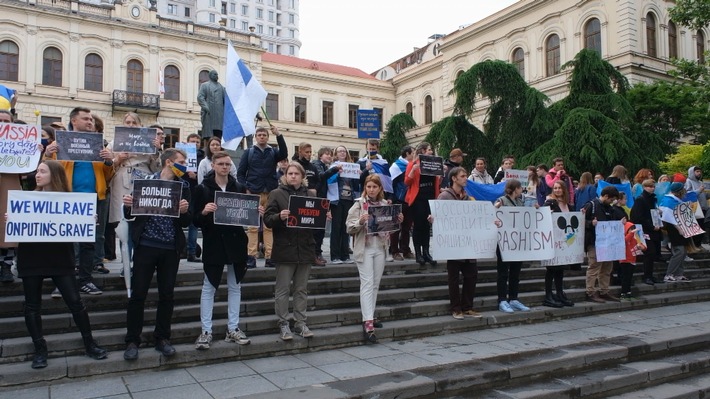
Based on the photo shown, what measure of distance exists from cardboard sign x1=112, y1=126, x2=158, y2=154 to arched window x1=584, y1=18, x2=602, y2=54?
118 feet

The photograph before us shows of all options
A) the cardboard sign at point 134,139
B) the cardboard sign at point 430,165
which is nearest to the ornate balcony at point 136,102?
the cardboard sign at point 430,165

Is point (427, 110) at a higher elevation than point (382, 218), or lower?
higher

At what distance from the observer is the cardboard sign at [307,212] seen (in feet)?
20.5

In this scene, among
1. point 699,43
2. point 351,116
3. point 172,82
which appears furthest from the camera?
point 351,116

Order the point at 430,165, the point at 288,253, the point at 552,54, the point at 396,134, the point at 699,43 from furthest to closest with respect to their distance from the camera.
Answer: the point at 396,134, the point at 552,54, the point at 699,43, the point at 430,165, the point at 288,253

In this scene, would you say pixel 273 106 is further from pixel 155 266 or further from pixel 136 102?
pixel 155 266

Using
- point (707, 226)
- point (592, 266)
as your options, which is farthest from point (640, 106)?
point (592, 266)

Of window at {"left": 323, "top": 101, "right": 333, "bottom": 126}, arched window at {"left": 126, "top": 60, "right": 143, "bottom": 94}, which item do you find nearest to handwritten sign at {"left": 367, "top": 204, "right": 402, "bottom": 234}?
arched window at {"left": 126, "top": 60, "right": 143, "bottom": 94}

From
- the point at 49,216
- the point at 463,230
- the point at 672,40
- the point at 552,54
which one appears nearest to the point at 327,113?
the point at 552,54

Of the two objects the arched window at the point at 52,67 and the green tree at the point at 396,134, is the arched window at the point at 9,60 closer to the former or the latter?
the arched window at the point at 52,67

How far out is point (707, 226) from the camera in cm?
1435

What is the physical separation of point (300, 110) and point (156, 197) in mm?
48964

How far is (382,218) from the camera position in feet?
22.0

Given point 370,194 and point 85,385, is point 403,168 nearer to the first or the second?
point 370,194
